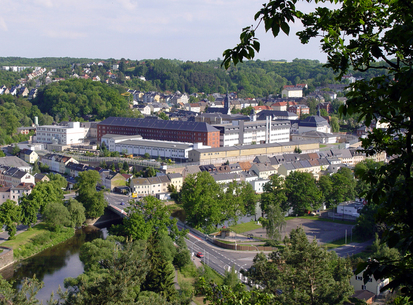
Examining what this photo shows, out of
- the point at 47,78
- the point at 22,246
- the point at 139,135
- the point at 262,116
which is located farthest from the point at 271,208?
the point at 47,78

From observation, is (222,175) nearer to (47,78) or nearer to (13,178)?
(13,178)

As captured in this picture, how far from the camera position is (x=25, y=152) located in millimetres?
31406

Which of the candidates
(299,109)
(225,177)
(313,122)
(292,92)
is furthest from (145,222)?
(292,92)

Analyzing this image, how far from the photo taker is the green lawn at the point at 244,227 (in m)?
18.1

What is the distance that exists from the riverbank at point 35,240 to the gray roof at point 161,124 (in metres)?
15.5

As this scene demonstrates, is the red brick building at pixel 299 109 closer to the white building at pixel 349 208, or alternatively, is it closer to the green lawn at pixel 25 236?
the white building at pixel 349 208

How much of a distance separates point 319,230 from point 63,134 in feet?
79.7

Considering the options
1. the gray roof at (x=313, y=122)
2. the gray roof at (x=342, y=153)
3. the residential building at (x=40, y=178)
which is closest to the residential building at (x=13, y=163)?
the residential building at (x=40, y=178)

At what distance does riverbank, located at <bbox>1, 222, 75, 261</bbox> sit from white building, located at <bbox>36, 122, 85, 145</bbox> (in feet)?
63.1

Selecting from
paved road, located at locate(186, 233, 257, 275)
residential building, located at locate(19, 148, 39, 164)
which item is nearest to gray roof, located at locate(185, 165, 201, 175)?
paved road, located at locate(186, 233, 257, 275)

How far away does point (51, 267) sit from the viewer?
14.2 metres

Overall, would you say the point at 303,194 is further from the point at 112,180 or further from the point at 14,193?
the point at 14,193

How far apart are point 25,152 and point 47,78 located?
135 ft

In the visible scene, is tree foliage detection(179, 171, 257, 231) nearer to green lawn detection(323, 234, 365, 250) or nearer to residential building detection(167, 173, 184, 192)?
residential building detection(167, 173, 184, 192)
